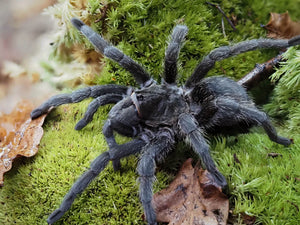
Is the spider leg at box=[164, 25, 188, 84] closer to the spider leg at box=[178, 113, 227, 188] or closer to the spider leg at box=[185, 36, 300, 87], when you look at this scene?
the spider leg at box=[185, 36, 300, 87]

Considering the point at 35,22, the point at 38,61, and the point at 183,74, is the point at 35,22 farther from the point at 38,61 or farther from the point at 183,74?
the point at 183,74

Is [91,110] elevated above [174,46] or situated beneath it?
situated beneath

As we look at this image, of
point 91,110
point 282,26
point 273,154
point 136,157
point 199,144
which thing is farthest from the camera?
point 282,26

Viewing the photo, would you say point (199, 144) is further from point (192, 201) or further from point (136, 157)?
point (136, 157)

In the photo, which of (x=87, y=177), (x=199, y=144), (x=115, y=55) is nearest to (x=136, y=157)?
(x=87, y=177)

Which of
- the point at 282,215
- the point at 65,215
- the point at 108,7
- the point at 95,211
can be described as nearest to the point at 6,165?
the point at 65,215

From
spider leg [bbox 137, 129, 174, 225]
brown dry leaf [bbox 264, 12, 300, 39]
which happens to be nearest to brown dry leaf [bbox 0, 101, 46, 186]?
spider leg [bbox 137, 129, 174, 225]

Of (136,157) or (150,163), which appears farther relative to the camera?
(136,157)

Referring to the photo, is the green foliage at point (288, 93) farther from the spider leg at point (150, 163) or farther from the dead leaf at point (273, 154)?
the spider leg at point (150, 163)
